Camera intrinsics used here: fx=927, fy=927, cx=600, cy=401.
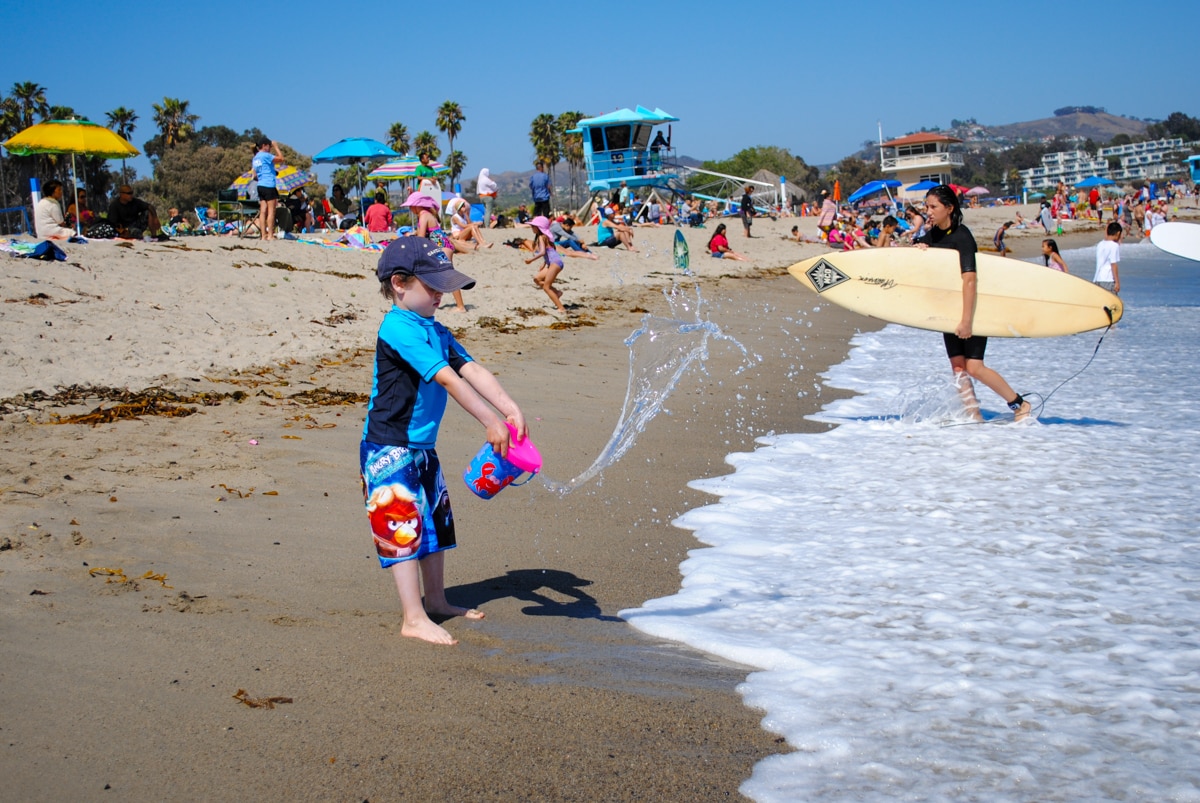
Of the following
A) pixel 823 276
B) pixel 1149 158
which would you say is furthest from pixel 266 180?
pixel 1149 158

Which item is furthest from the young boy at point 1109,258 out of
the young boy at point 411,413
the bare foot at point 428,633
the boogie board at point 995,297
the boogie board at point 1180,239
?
the bare foot at point 428,633

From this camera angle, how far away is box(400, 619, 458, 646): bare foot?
3402 mm

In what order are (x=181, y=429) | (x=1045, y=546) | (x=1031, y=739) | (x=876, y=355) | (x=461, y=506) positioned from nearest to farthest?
(x=1031, y=739)
(x=1045, y=546)
(x=461, y=506)
(x=181, y=429)
(x=876, y=355)

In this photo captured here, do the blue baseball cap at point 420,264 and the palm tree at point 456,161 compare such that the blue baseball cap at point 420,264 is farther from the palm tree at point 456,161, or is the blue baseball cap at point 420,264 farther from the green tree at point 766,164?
the green tree at point 766,164

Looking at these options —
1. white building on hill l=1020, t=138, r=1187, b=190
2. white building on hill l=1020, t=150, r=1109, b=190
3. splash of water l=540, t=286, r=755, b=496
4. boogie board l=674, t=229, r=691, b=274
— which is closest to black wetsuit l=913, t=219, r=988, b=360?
splash of water l=540, t=286, r=755, b=496

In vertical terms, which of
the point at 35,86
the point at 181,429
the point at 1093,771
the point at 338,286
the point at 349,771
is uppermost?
the point at 35,86

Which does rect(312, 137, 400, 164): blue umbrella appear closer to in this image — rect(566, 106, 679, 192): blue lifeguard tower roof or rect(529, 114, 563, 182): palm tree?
rect(566, 106, 679, 192): blue lifeguard tower roof

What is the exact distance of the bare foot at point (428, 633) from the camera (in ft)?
11.2

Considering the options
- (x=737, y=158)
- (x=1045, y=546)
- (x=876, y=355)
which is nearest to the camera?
(x=1045, y=546)

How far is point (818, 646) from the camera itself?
3602mm

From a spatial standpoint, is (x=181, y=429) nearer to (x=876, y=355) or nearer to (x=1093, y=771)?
(x=1093, y=771)

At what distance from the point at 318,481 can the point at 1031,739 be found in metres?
3.87

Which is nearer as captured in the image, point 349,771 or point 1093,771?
point 349,771

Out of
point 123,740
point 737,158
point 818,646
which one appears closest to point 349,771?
point 123,740
